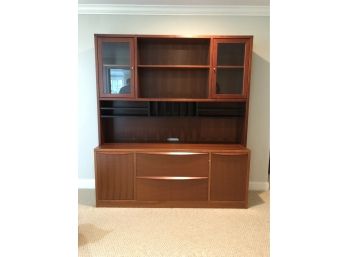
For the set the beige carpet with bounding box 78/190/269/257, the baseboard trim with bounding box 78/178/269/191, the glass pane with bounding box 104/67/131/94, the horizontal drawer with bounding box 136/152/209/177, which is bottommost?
the beige carpet with bounding box 78/190/269/257

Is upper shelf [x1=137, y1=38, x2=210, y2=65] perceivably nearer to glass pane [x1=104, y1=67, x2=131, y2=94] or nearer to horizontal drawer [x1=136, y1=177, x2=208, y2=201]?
glass pane [x1=104, y1=67, x2=131, y2=94]

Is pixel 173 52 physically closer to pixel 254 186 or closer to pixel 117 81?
pixel 117 81

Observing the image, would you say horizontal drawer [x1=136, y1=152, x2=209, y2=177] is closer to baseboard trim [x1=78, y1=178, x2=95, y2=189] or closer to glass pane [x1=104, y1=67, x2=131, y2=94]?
glass pane [x1=104, y1=67, x2=131, y2=94]

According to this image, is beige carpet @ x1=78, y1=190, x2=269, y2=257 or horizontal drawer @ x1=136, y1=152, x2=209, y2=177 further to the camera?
horizontal drawer @ x1=136, y1=152, x2=209, y2=177

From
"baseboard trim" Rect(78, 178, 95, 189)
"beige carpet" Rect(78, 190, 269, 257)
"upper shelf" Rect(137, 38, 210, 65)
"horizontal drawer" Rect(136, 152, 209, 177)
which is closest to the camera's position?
"beige carpet" Rect(78, 190, 269, 257)

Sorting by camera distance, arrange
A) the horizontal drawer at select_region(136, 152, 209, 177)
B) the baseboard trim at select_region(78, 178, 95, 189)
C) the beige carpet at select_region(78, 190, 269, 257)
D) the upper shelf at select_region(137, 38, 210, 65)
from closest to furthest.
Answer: the beige carpet at select_region(78, 190, 269, 257)
the horizontal drawer at select_region(136, 152, 209, 177)
the upper shelf at select_region(137, 38, 210, 65)
the baseboard trim at select_region(78, 178, 95, 189)

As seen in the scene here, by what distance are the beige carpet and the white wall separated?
1.17m

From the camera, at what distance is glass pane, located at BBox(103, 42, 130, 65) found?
111 inches

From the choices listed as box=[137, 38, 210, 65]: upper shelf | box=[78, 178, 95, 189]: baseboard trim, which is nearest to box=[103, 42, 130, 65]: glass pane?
box=[137, 38, 210, 65]: upper shelf

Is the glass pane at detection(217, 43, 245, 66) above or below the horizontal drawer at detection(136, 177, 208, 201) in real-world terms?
above

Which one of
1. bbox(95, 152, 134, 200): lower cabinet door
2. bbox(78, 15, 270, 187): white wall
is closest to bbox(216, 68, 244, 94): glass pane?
bbox(78, 15, 270, 187): white wall
